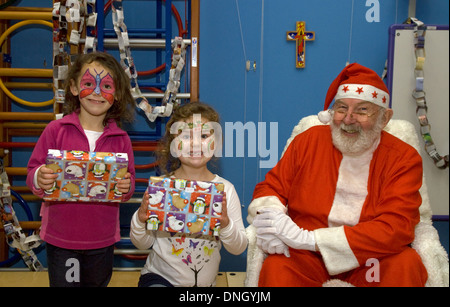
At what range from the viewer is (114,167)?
1.53 meters

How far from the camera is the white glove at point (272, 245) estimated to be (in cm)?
157

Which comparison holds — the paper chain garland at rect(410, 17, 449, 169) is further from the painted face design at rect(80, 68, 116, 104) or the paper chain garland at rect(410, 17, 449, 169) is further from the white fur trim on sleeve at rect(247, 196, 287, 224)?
the painted face design at rect(80, 68, 116, 104)

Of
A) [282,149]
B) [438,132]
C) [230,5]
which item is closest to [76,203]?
[282,149]

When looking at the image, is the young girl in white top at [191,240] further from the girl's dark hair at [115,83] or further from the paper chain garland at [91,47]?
the paper chain garland at [91,47]

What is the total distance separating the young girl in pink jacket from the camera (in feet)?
5.41

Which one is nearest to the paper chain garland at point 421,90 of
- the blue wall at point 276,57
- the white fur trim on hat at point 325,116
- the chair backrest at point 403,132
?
the chair backrest at point 403,132

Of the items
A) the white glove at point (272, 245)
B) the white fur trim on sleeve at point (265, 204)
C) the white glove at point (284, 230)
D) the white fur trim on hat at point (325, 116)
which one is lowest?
the white glove at point (272, 245)

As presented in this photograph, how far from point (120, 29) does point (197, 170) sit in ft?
3.15

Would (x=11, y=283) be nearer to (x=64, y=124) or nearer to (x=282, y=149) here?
(x=64, y=124)

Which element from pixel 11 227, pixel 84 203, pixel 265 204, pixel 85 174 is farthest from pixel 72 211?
pixel 11 227

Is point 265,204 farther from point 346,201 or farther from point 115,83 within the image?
point 115,83

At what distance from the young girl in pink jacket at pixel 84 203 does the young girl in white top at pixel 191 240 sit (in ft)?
0.59

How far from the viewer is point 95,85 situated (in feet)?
5.53

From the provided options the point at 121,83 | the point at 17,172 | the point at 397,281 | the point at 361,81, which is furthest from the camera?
the point at 17,172
